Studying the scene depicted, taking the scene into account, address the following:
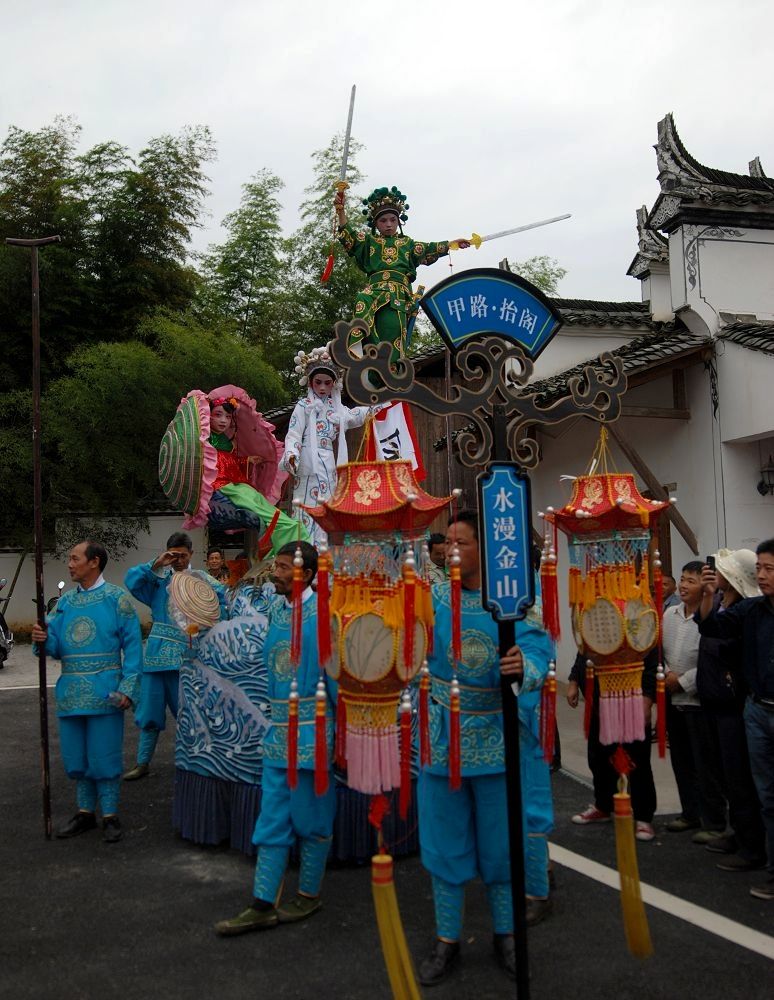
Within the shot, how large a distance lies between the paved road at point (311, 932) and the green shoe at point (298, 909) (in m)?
0.06

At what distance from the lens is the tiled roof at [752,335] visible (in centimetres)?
761

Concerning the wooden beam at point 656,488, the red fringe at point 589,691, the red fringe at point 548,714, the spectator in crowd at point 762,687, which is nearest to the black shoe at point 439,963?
the red fringe at point 548,714

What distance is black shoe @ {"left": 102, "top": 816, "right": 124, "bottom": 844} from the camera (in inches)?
215

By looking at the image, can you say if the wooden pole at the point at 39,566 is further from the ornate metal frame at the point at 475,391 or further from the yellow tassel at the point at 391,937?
the yellow tassel at the point at 391,937

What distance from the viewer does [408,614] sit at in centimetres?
325

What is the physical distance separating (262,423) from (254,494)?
1.84ft

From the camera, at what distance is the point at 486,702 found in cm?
374

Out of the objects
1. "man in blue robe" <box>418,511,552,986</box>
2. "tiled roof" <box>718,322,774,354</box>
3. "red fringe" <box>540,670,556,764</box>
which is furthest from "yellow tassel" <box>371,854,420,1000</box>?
"tiled roof" <box>718,322,774,354</box>

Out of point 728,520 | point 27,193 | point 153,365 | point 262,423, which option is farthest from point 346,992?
point 27,193

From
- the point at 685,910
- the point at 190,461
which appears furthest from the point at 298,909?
the point at 190,461

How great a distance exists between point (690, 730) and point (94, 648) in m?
3.61

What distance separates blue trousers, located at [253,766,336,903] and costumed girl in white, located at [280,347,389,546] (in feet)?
7.10

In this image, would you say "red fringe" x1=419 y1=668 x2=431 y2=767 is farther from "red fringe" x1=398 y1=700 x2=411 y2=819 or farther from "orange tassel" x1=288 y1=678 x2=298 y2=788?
"orange tassel" x1=288 y1=678 x2=298 y2=788

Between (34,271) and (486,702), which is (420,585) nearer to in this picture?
(486,702)
